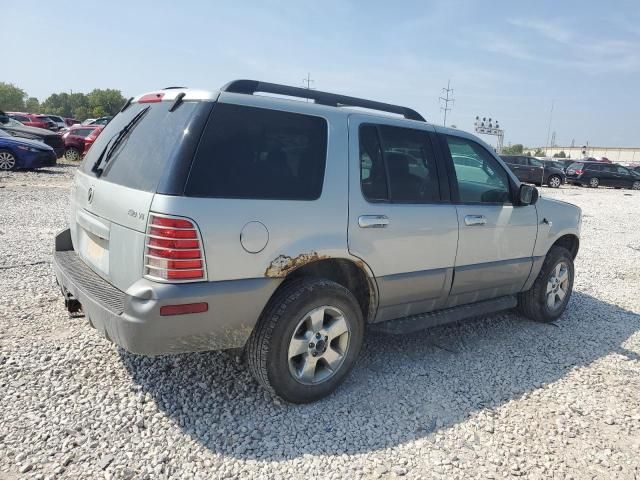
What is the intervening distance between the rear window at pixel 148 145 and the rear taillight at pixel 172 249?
0.79 ft

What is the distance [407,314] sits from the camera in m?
3.77

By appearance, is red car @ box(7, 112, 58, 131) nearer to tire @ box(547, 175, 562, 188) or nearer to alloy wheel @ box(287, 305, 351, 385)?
tire @ box(547, 175, 562, 188)

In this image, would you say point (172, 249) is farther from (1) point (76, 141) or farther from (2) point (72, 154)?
(2) point (72, 154)

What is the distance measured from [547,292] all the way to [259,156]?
346 cm

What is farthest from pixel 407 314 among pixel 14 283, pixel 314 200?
pixel 14 283

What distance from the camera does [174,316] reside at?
2607mm

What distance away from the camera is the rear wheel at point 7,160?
47.4ft

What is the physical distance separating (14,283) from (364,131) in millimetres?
3842

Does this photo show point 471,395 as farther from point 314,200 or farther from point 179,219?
point 179,219

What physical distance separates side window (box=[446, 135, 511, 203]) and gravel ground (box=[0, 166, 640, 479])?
131 cm

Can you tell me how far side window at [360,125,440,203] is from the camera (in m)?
3.42

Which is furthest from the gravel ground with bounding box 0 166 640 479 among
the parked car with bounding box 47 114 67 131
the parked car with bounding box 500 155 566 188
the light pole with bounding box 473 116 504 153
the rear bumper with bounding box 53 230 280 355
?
the light pole with bounding box 473 116 504 153

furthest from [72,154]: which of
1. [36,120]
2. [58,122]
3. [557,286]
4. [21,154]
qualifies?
[557,286]

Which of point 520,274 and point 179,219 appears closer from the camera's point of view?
point 179,219
